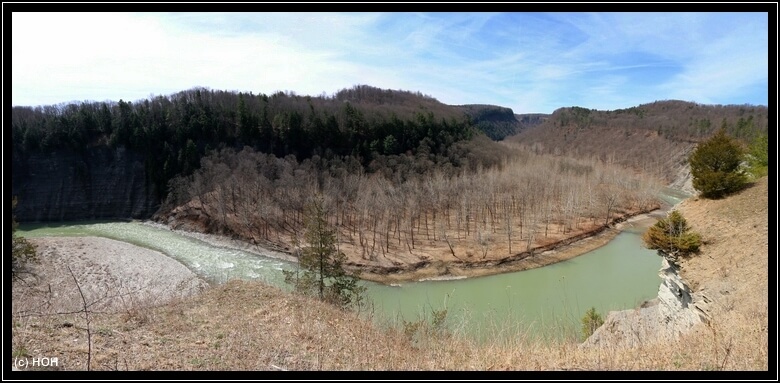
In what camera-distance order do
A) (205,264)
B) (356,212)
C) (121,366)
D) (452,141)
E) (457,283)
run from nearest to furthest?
(121,366)
(457,283)
(205,264)
(356,212)
(452,141)

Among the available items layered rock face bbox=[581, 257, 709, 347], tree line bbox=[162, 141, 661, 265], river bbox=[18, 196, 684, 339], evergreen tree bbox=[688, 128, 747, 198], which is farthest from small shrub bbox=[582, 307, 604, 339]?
tree line bbox=[162, 141, 661, 265]

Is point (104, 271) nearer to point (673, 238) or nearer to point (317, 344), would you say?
point (317, 344)

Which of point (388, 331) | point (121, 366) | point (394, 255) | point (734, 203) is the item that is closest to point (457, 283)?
point (394, 255)

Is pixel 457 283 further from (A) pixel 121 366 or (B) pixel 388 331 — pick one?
(A) pixel 121 366

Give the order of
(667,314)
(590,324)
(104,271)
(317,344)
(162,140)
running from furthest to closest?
(162,140)
(104,271)
(590,324)
(667,314)
(317,344)

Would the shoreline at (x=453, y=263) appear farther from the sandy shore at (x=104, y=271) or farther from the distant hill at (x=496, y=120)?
the distant hill at (x=496, y=120)

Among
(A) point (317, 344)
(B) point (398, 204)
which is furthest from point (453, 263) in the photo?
(A) point (317, 344)
